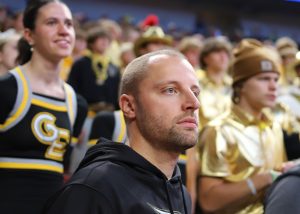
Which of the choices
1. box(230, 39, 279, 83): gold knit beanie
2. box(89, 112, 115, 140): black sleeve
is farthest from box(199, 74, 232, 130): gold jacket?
box(89, 112, 115, 140): black sleeve

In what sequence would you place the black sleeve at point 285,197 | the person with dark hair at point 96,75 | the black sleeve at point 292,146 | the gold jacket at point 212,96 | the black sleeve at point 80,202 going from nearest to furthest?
1. the black sleeve at point 80,202
2. the black sleeve at point 285,197
3. the black sleeve at point 292,146
4. the gold jacket at point 212,96
5. the person with dark hair at point 96,75

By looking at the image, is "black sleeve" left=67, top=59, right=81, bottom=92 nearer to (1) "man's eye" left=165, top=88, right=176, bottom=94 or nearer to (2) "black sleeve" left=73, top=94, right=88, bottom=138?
(2) "black sleeve" left=73, top=94, right=88, bottom=138

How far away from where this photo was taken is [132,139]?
80.5 inches

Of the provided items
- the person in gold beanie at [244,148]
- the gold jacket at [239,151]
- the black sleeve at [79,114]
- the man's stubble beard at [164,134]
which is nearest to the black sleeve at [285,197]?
the man's stubble beard at [164,134]

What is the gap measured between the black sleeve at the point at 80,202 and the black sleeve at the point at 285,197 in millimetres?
923

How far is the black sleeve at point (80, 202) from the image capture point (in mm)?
1713

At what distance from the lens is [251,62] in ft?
13.0

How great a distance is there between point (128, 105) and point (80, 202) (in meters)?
0.45

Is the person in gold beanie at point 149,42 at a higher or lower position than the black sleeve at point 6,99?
higher

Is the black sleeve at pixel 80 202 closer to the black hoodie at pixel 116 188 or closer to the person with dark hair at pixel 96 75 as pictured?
the black hoodie at pixel 116 188

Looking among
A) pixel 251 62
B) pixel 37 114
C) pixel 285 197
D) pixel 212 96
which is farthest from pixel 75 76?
pixel 285 197

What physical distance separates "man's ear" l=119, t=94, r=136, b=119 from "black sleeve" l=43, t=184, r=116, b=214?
374mm

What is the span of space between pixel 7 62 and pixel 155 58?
258cm

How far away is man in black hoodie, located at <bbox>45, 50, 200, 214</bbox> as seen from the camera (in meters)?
1.80
